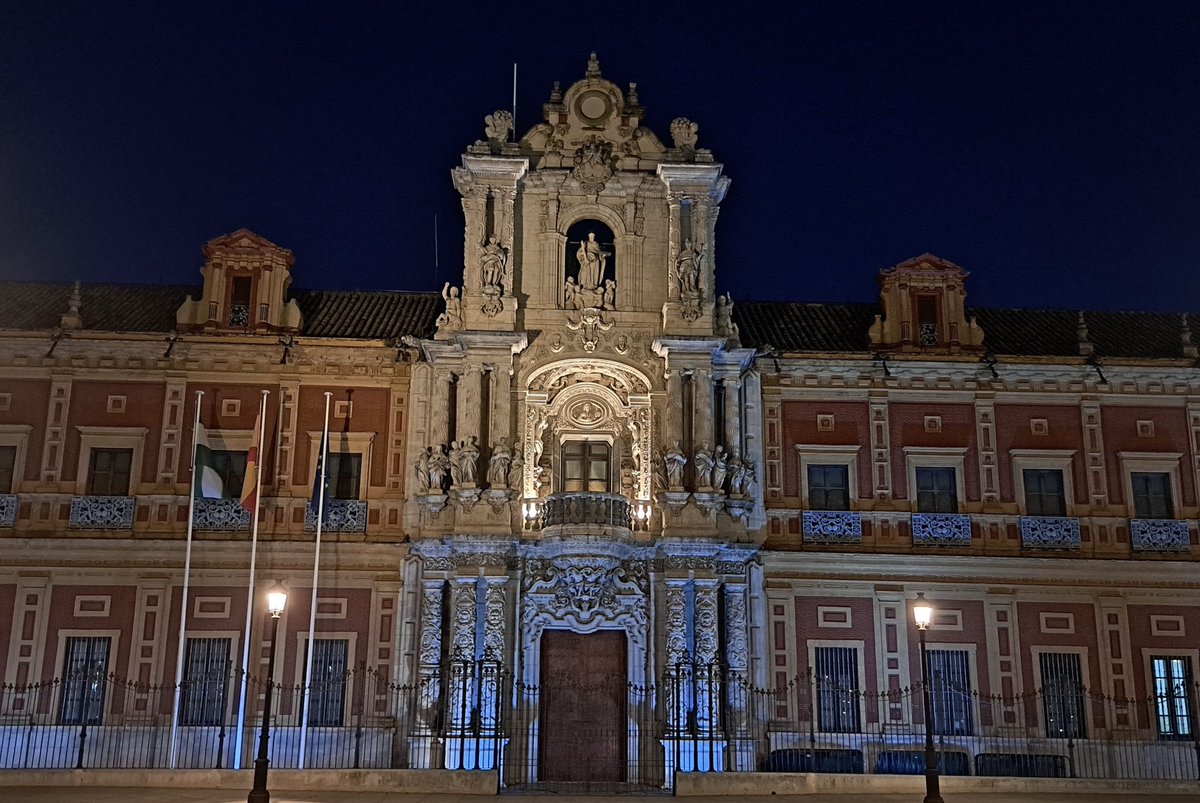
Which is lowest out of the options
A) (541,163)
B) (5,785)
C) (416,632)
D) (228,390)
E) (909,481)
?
(5,785)

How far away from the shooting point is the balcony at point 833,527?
3219 centimetres

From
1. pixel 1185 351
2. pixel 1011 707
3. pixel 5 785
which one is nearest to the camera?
pixel 5 785

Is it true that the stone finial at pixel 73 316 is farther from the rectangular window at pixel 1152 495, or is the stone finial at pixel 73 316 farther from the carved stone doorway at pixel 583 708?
the rectangular window at pixel 1152 495

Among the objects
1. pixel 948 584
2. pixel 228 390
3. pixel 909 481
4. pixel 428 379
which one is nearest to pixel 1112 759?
pixel 948 584

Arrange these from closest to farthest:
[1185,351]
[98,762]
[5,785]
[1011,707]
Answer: [5,785], [98,762], [1011,707], [1185,351]

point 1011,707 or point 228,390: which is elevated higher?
point 228,390

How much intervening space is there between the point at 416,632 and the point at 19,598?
32.3 ft

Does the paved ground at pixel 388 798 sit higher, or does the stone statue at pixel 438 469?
the stone statue at pixel 438 469

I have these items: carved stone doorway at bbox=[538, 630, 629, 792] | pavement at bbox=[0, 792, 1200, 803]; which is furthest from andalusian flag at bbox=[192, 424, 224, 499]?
carved stone doorway at bbox=[538, 630, 629, 792]

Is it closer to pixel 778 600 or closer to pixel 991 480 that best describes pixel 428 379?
pixel 778 600

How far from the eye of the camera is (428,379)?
3216 centimetres

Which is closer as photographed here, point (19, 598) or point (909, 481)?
point (19, 598)

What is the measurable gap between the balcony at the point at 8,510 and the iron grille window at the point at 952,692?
23.4m

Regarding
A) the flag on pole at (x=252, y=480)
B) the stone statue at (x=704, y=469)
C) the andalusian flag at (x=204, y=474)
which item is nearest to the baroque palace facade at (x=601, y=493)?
the stone statue at (x=704, y=469)
